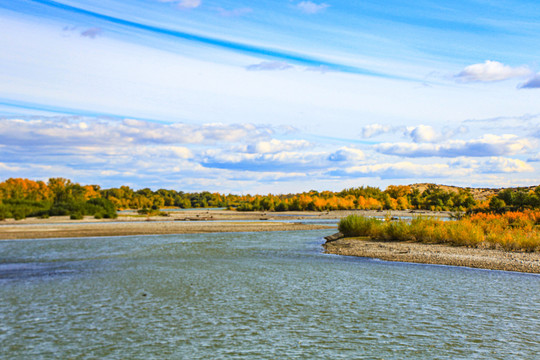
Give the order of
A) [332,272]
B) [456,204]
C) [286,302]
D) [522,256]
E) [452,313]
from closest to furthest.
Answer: [452,313]
[286,302]
[332,272]
[522,256]
[456,204]

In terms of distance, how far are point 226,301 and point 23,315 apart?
24.4ft

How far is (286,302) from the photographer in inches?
681

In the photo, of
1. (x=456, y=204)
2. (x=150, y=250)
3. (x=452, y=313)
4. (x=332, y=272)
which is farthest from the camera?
(x=456, y=204)

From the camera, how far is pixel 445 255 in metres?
28.6

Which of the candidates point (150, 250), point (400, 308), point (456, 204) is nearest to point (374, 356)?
point (400, 308)

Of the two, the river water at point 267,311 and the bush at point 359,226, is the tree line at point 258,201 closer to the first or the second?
the bush at point 359,226

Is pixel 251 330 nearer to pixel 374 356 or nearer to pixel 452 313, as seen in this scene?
pixel 374 356

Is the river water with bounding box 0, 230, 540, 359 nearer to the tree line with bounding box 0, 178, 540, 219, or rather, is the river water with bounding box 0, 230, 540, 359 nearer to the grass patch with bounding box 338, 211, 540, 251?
the grass patch with bounding box 338, 211, 540, 251

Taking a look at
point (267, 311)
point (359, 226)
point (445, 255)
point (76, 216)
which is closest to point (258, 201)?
point (76, 216)

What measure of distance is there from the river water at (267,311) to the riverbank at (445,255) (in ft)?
5.32

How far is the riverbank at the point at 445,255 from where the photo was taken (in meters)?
24.5

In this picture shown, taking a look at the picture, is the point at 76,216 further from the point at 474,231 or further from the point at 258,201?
the point at 258,201

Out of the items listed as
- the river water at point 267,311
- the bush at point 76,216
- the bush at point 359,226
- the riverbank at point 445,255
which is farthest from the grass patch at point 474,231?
the bush at point 76,216

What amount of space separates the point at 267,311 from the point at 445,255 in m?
17.4
